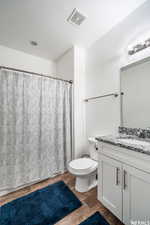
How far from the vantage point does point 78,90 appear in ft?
7.19

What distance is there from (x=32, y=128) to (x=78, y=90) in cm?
114

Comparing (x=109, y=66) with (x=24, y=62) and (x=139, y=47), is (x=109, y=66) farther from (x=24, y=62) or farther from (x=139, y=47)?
(x=24, y=62)

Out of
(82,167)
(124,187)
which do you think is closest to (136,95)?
(124,187)

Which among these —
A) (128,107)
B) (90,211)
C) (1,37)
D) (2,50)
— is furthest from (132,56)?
(2,50)

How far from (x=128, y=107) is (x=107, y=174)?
904 mm

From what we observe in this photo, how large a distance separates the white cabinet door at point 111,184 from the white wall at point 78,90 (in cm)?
93

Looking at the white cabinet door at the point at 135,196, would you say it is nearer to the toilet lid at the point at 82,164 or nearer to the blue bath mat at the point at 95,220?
the blue bath mat at the point at 95,220

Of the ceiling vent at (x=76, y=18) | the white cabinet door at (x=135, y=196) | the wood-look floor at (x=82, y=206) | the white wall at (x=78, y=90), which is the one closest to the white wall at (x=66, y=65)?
the white wall at (x=78, y=90)

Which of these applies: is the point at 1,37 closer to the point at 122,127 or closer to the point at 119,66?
the point at 119,66

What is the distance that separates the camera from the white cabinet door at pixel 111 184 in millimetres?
1036

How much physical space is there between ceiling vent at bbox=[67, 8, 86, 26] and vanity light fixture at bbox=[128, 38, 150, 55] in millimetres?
834

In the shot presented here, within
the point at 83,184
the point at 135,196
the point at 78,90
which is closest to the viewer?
the point at 135,196

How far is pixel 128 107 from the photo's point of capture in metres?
1.48

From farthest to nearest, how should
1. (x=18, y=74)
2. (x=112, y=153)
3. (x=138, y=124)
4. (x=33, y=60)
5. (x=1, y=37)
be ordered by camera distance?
(x=33, y=60) → (x=1, y=37) → (x=18, y=74) → (x=138, y=124) → (x=112, y=153)
